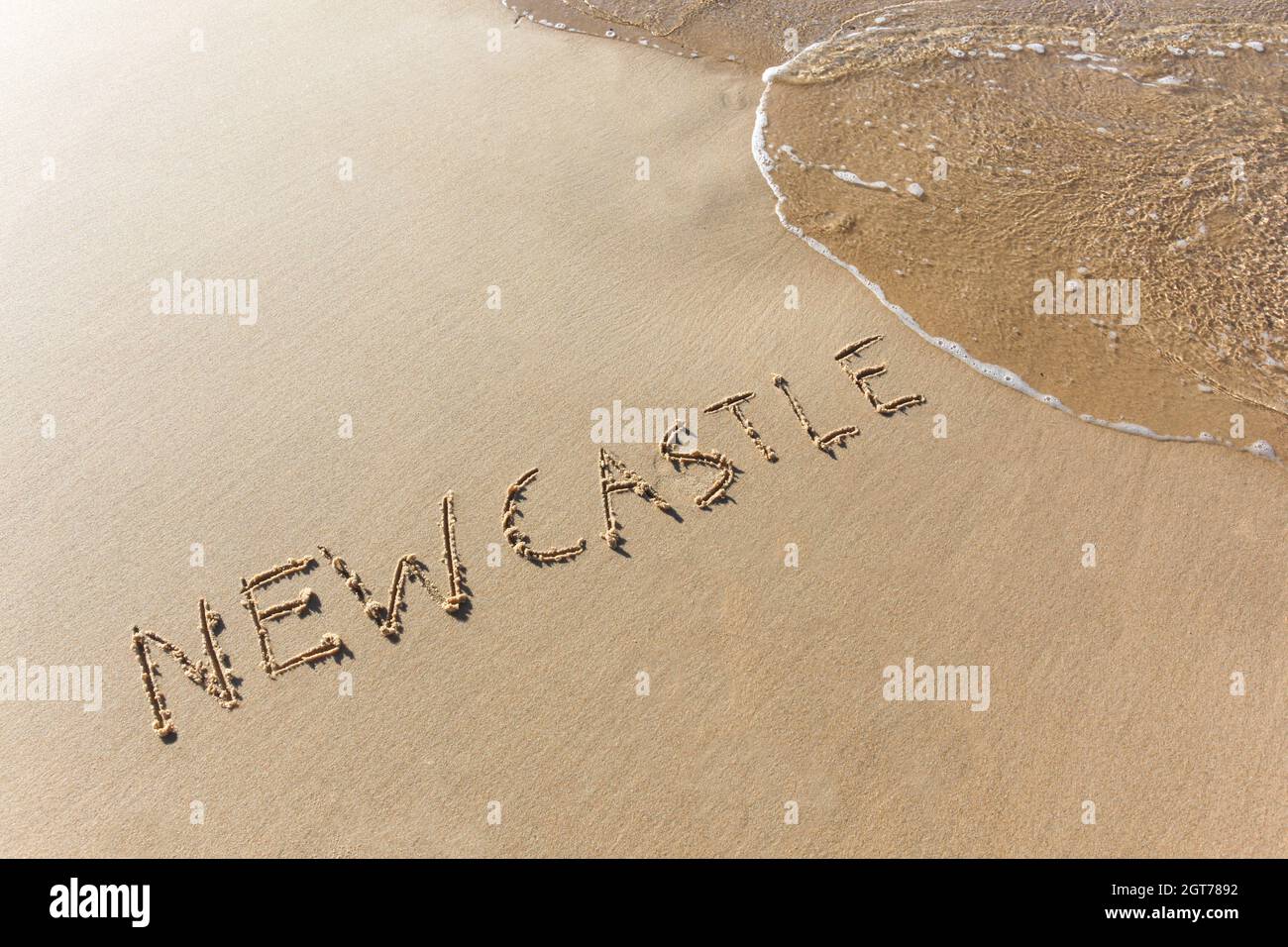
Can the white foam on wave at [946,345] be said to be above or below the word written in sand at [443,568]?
above

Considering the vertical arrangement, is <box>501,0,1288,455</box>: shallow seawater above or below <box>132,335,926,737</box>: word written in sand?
above

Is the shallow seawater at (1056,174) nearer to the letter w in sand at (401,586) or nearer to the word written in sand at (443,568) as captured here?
the word written in sand at (443,568)

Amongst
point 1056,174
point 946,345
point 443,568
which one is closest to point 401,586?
point 443,568

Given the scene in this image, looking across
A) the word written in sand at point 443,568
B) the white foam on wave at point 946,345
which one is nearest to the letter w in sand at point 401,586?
the word written in sand at point 443,568

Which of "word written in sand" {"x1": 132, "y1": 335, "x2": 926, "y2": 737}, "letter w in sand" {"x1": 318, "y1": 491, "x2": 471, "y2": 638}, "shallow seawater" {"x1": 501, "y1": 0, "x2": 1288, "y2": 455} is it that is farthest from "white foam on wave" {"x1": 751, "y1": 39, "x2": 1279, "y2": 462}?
"letter w in sand" {"x1": 318, "y1": 491, "x2": 471, "y2": 638}

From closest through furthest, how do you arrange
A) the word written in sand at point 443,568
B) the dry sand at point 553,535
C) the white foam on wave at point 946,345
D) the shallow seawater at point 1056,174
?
the dry sand at point 553,535 → the word written in sand at point 443,568 → the white foam on wave at point 946,345 → the shallow seawater at point 1056,174

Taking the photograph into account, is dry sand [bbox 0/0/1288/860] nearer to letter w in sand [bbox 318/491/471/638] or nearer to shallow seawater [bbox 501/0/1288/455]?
letter w in sand [bbox 318/491/471/638]

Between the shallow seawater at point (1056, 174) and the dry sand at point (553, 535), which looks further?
the shallow seawater at point (1056, 174)

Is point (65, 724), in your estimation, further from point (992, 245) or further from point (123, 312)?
point (992, 245)
